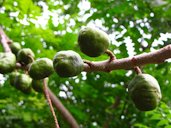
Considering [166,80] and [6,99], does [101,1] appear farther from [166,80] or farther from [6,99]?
[6,99]

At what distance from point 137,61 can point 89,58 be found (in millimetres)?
1535

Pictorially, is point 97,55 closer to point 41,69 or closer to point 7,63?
point 41,69

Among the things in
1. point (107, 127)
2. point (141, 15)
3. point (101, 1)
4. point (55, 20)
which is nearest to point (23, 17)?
point (55, 20)

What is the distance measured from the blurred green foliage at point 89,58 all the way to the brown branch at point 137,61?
1.29m

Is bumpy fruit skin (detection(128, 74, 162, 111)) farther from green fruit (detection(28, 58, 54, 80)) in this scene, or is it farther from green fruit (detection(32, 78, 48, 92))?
green fruit (detection(32, 78, 48, 92))

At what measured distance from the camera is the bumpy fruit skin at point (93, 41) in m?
1.81

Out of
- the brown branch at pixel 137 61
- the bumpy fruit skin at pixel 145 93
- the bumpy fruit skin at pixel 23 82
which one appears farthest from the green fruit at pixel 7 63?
the bumpy fruit skin at pixel 145 93

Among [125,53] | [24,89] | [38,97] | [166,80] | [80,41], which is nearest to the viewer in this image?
[80,41]

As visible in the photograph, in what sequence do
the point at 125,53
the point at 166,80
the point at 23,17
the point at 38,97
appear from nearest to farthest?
the point at 125,53 < the point at 166,80 < the point at 23,17 < the point at 38,97

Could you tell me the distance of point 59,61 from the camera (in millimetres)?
1861

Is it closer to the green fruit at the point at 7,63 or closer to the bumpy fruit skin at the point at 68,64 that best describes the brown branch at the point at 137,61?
the bumpy fruit skin at the point at 68,64

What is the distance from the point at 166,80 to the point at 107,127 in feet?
3.08

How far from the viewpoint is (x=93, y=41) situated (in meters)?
1.81

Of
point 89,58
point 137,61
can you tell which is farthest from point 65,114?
point 137,61
